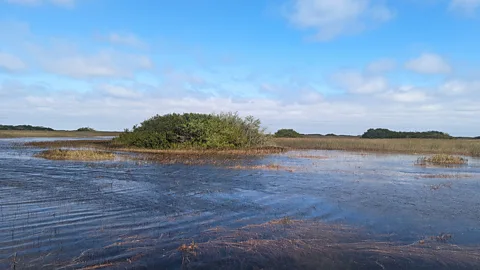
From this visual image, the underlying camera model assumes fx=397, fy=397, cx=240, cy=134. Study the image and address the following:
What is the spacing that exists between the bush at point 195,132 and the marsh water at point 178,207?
18.3 metres

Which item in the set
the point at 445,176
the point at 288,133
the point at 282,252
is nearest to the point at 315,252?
the point at 282,252

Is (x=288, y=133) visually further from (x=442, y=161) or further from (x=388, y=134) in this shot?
(x=442, y=161)

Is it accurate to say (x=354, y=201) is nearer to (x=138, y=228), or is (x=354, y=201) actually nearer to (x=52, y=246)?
(x=138, y=228)

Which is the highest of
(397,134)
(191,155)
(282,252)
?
(397,134)

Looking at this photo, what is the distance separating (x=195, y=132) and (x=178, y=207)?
27257 millimetres

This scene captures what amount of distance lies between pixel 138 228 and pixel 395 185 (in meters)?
11.9

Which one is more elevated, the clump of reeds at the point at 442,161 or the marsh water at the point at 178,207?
the clump of reeds at the point at 442,161

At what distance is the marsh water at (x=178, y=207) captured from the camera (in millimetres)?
7508

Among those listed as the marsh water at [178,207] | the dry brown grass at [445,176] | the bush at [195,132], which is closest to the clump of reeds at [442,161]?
the dry brown grass at [445,176]

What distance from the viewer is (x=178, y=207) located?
1130cm

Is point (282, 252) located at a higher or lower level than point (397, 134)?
lower

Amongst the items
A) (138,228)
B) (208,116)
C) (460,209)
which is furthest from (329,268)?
(208,116)

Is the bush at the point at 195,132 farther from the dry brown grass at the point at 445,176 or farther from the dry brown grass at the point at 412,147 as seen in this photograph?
the dry brown grass at the point at 445,176

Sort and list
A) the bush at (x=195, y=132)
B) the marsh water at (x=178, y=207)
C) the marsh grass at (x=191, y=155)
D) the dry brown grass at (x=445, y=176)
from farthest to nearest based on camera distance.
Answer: the bush at (x=195, y=132) → the marsh grass at (x=191, y=155) → the dry brown grass at (x=445, y=176) → the marsh water at (x=178, y=207)
